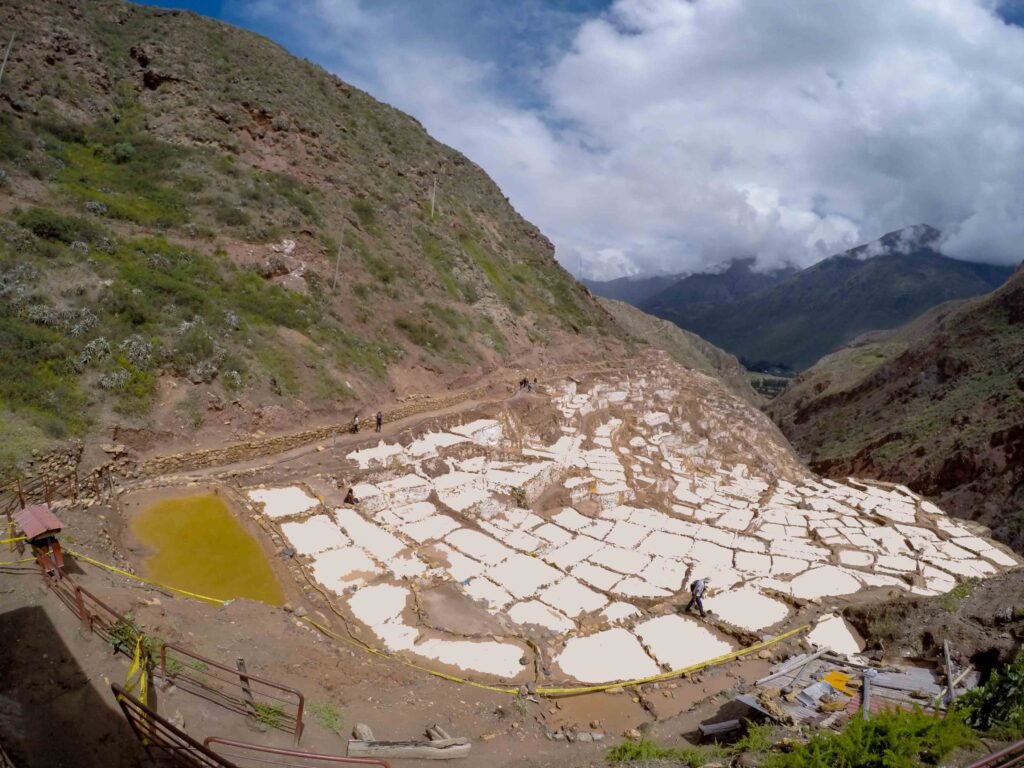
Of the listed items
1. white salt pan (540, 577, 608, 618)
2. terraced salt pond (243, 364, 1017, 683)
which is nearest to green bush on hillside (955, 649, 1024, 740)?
terraced salt pond (243, 364, 1017, 683)

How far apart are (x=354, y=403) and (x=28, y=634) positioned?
15.6 metres

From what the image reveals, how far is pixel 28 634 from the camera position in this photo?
7.29 metres

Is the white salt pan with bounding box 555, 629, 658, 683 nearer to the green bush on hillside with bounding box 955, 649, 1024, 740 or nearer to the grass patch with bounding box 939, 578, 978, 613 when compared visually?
the green bush on hillside with bounding box 955, 649, 1024, 740

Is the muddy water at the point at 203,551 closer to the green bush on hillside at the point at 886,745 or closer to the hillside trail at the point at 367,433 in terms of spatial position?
the hillside trail at the point at 367,433

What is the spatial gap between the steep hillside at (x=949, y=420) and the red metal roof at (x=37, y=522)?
35.5m

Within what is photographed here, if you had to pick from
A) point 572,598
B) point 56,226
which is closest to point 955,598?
point 572,598

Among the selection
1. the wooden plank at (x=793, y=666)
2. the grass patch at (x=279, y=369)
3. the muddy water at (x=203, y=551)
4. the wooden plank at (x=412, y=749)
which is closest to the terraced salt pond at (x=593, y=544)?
the muddy water at (x=203, y=551)

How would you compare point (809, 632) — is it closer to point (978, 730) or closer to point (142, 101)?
point (978, 730)

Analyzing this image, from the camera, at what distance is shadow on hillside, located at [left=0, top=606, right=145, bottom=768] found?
5523 millimetres

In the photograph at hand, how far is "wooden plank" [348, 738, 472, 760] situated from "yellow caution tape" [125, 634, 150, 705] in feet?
8.53

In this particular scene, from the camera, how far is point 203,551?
1257 centimetres

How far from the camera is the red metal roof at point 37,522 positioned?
8326mm

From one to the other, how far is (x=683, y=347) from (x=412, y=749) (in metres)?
90.7

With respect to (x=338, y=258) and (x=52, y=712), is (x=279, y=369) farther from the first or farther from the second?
(x=52, y=712)
